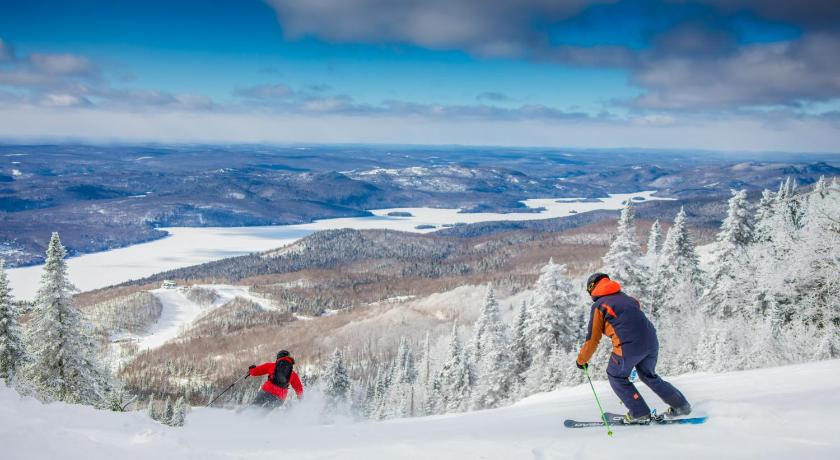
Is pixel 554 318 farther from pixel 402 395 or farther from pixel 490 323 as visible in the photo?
pixel 402 395

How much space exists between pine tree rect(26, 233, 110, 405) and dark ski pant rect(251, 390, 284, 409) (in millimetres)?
16362

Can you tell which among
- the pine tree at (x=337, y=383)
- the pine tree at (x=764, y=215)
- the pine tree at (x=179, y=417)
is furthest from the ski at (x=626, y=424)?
the pine tree at (x=337, y=383)

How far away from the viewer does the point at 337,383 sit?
5406cm

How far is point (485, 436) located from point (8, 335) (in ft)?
90.0

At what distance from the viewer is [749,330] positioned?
83.1 feet

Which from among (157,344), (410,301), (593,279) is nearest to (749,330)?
(593,279)

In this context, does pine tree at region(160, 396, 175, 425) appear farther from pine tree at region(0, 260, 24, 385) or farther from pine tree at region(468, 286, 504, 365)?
pine tree at region(468, 286, 504, 365)

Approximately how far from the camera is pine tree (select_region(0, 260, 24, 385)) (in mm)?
25016

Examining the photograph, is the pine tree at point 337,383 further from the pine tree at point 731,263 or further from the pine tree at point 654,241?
the pine tree at point 731,263

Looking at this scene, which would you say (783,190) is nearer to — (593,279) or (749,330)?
(749,330)

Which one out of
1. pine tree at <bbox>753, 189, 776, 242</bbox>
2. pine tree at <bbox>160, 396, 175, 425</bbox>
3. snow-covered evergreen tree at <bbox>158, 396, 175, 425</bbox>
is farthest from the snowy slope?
pine tree at <bbox>753, 189, 776, 242</bbox>

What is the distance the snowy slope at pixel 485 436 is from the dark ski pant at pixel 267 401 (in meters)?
2.77

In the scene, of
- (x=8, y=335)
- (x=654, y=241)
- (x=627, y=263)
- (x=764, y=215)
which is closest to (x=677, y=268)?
(x=654, y=241)

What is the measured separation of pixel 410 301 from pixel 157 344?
3213 inches
